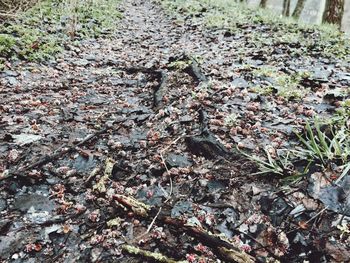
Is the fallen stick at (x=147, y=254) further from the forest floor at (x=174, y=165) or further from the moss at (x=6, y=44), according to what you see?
the moss at (x=6, y=44)

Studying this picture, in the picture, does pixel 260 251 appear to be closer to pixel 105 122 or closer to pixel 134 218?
pixel 134 218

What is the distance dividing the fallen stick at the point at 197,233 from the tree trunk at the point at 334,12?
445 inches

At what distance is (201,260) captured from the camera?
231 cm

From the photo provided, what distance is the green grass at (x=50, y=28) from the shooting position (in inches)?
271

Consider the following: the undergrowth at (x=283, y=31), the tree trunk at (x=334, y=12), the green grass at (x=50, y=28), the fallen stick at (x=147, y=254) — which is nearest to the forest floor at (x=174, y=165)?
the fallen stick at (x=147, y=254)

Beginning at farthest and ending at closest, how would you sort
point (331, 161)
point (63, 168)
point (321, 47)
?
point (321, 47)
point (63, 168)
point (331, 161)

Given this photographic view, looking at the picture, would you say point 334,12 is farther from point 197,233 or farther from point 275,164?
point 197,233

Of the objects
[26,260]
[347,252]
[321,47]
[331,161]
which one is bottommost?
[26,260]

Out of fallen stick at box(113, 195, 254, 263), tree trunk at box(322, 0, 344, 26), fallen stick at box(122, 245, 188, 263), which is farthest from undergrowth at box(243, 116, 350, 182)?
tree trunk at box(322, 0, 344, 26)

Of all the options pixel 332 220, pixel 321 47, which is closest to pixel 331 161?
pixel 332 220

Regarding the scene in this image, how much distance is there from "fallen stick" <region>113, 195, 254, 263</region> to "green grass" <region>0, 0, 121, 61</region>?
5048mm

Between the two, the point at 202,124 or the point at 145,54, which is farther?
the point at 145,54

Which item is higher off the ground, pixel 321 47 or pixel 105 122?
pixel 321 47

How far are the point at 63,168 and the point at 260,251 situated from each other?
2110mm
